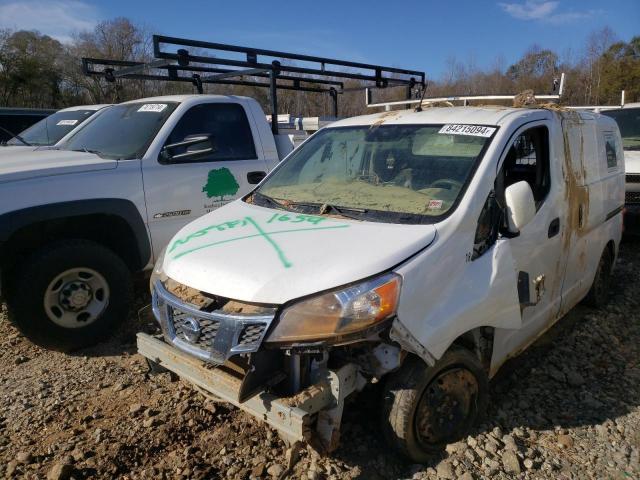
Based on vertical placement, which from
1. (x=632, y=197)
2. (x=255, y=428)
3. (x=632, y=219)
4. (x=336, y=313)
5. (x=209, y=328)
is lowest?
(x=255, y=428)

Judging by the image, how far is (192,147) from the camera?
4551 mm

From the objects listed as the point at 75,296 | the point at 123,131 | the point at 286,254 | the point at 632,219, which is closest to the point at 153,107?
the point at 123,131

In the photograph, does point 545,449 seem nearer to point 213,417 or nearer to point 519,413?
point 519,413

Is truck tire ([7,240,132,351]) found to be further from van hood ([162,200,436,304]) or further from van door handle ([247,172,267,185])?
van door handle ([247,172,267,185])

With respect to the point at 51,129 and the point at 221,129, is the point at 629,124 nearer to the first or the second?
the point at 221,129

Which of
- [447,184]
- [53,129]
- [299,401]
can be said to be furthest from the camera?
[53,129]

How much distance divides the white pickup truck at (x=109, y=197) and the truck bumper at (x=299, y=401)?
5.98 ft

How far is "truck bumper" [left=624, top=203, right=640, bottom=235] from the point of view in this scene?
22.1 feet

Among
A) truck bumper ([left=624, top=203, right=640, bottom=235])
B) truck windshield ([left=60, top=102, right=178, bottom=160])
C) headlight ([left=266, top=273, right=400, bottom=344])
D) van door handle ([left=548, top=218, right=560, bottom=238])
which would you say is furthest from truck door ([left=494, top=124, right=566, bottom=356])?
truck bumper ([left=624, top=203, right=640, bottom=235])

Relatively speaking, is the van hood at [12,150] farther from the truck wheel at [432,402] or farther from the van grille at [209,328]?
the truck wheel at [432,402]

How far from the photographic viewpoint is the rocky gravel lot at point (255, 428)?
2.54 m

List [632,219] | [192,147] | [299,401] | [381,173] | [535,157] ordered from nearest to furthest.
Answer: [299,401] < [381,173] < [535,157] < [192,147] < [632,219]

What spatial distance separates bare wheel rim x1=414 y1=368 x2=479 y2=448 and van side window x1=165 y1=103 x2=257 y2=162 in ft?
10.2

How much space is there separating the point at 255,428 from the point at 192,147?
8.94 ft
